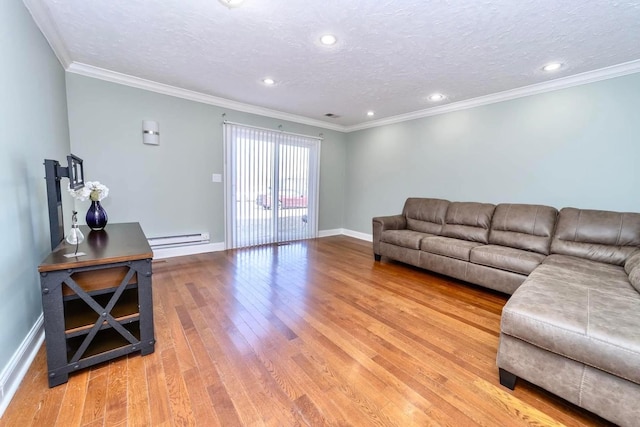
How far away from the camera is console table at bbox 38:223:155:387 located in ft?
4.77

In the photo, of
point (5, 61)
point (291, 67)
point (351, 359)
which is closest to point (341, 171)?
point (291, 67)

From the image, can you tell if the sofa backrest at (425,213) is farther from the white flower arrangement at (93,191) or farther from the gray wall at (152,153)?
the white flower arrangement at (93,191)

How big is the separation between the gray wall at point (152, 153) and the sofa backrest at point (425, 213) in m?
2.97

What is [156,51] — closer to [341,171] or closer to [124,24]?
[124,24]

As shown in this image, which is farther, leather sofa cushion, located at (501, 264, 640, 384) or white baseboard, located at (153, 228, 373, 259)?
white baseboard, located at (153, 228, 373, 259)

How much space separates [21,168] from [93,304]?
3.57ft

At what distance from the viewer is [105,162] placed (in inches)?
134

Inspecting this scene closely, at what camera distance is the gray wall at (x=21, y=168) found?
5.05ft

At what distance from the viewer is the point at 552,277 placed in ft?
6.68

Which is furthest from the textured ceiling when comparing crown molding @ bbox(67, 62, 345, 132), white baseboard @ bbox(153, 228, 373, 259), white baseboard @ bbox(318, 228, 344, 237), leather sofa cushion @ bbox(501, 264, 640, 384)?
white baseboard @ bbox(318, 228, 344, 237)

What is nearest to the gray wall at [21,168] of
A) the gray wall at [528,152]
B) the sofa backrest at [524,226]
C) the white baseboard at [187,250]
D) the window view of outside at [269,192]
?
the white baseboard at [187,250]

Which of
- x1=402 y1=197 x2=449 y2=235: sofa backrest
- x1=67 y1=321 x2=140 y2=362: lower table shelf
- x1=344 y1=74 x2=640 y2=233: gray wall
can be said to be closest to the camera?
x1=67 y1=321 x2=140 y2=362: lower table shelf

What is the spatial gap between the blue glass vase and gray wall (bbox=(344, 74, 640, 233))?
14.4 ft

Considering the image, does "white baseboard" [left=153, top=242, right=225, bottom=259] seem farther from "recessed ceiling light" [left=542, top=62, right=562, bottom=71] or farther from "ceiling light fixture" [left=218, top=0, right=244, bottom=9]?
"recessed ceiling light" [left=542, top=62, right=562, bottom=71]
